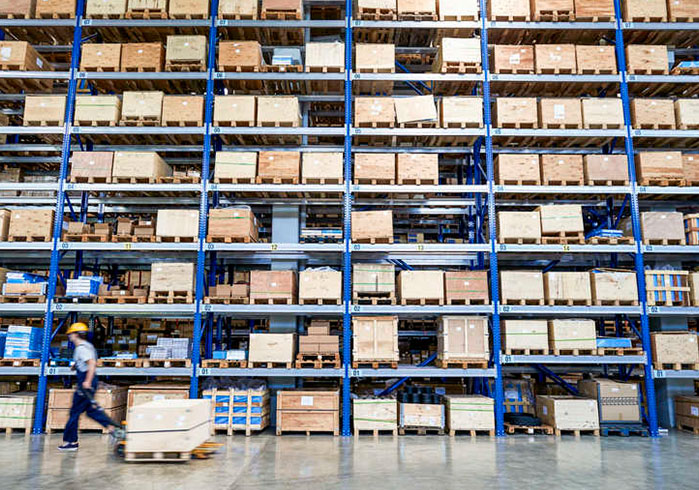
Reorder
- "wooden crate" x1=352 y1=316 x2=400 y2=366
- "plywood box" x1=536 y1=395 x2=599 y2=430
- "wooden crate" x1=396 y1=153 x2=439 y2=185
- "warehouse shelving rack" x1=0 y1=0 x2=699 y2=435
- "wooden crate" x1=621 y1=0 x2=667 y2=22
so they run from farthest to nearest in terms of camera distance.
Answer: "wooden crate" x1=621 y1=0 x2=667 y2=22, "wooden crate" x1=396 y1=153 x2=439 y2=185, "warehouse shelving rack" x1=0 y1=0 x2=699 y2=435, "wooden crate" x1=352 y1=316 x2=400 y2=366, "plywood box" x1=536 y1=395 x2=599 y2=430

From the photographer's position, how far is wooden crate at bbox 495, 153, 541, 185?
10570 mm

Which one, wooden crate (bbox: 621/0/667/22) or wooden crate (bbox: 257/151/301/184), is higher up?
wooden crate (bbox: 621/0/667/22)

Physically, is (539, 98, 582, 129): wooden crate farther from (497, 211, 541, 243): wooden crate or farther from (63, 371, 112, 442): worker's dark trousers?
(63, 371, 112, 442): worker's dark trousers

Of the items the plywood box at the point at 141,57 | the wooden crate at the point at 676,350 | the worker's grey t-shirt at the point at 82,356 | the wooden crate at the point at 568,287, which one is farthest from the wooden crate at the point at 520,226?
the plywood box at the point at 141,57

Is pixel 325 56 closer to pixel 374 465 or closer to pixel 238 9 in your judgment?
pixel 238 9

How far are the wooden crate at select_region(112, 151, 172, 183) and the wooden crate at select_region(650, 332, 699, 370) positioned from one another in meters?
10.9

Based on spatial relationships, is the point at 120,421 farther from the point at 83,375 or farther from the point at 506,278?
the point at 506,278

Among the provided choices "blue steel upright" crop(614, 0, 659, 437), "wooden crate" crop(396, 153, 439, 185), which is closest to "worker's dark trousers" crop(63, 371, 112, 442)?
"wooden crate" crop(396, 153, 439, 185)

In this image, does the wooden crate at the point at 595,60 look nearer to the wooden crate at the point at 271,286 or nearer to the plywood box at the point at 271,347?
the wooden crate at the point at 271,286

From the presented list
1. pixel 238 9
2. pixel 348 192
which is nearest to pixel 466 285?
pixel 348 192

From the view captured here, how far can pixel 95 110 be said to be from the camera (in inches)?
429

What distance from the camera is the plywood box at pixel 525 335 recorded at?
390 inches

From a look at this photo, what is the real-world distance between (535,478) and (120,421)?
26.3ft

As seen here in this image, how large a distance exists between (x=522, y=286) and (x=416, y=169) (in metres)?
3.20
